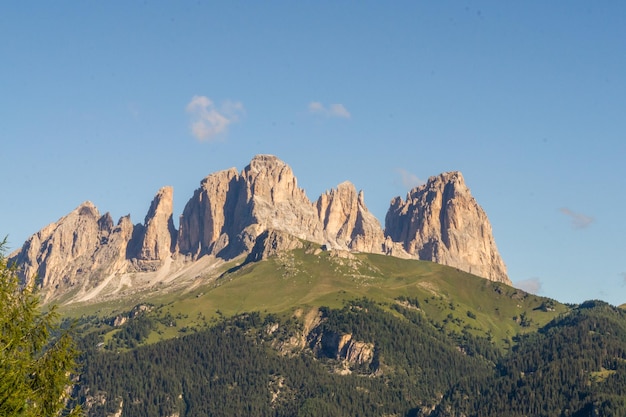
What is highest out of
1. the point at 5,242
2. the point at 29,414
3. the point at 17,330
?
the point at 5,242

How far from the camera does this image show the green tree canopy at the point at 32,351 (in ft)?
155

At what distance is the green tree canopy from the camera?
155ft

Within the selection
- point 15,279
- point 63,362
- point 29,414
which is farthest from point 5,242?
point 29,414

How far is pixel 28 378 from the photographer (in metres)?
50.3

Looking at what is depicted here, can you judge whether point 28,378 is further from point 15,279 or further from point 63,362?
point 15,279

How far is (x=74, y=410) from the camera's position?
4981cm

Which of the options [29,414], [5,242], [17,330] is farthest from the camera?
[5,242]

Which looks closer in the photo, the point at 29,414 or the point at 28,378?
the point at 29,414

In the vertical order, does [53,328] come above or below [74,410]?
above

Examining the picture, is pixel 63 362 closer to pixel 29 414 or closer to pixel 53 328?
pixel 53 328

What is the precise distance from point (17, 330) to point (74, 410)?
5111mm

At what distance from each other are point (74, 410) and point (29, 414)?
410 cm

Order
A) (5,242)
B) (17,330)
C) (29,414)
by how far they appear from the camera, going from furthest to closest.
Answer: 1. (5,242)
2. (17,330)
3. (29,414)

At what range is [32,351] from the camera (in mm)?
51219
